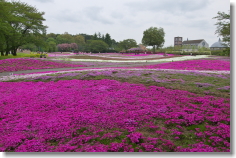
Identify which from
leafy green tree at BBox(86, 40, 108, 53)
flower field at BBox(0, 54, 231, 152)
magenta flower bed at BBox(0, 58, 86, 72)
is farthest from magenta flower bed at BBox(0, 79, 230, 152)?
leafy green tree at BBox(86, 40, 108, 53)

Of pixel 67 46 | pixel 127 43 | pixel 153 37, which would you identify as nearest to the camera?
pixel 153 37

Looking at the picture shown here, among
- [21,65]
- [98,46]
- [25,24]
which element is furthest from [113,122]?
[98,46]

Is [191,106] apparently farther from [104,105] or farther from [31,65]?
[31,65]

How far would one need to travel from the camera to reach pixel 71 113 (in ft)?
20.8

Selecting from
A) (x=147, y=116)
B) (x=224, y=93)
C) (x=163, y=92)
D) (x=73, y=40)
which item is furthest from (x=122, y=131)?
(x=73, y=40)

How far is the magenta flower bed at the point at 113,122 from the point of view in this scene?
4172 mm

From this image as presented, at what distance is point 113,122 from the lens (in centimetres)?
551

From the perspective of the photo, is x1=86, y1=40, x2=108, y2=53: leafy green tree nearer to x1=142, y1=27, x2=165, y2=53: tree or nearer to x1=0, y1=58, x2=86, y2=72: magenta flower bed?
x1=142, y1=27, x2=165, y2=53: tree

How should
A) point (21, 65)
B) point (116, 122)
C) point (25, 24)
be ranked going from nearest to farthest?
1. point (116, 122)
2. point (21, 65)
3. point (25, 24)

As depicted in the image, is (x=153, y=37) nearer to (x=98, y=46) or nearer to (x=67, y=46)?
(x=98, y=46)

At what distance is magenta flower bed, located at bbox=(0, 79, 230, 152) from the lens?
4.17 metres

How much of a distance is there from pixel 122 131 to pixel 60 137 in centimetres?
171

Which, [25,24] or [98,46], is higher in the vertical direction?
[25,24]

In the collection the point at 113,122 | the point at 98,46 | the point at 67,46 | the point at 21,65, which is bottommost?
the point at 113,122
